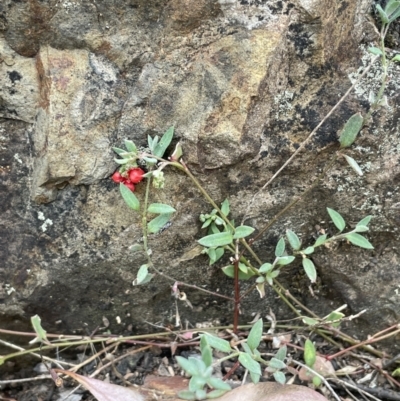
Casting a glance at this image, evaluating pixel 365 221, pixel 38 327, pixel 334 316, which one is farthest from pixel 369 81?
pixel 38 327

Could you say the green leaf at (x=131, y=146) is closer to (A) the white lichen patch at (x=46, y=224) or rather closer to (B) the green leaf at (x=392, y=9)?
(A) the white lichen patch at (x=46, y=224)

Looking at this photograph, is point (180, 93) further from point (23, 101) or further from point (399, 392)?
point (399, 392)

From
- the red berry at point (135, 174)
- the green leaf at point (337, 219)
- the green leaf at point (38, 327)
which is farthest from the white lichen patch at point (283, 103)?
the green leaf at point (38, 327)

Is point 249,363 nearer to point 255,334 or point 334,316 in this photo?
point 255,334

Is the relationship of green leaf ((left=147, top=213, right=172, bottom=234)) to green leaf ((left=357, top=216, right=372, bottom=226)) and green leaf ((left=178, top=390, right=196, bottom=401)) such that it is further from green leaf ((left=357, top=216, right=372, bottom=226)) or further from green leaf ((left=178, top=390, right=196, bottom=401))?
green leaf ((left=357, top=216, right=372, bottom=226))

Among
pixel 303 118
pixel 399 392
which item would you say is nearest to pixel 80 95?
pixel 303 118

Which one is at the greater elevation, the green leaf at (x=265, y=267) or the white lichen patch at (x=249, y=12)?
the white lichen patch at (x=249, y=12)
